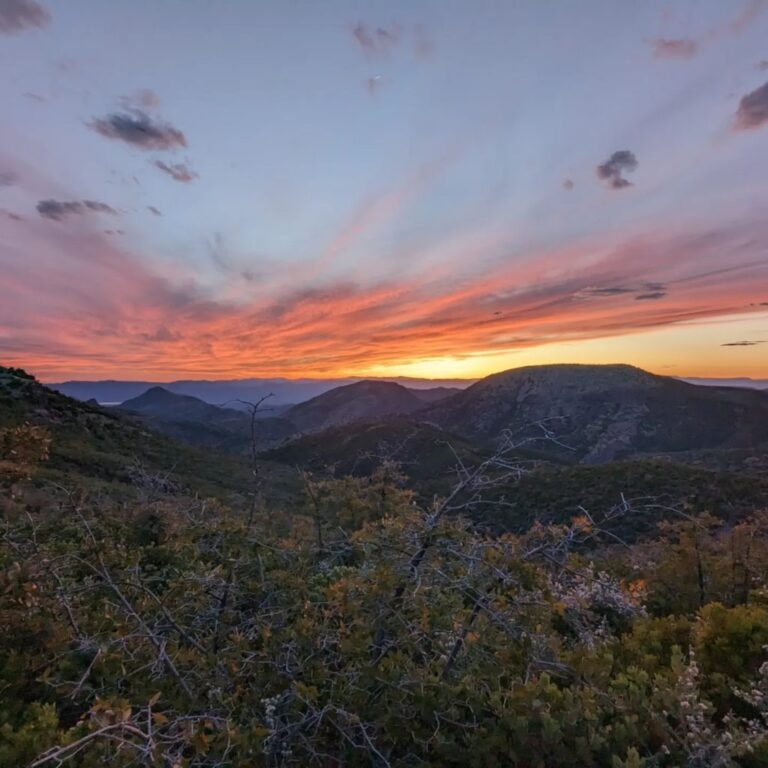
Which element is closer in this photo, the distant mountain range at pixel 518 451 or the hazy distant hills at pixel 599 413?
the distant mountain range at pixel 518 451

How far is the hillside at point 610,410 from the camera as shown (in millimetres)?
112500

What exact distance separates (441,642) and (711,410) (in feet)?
472

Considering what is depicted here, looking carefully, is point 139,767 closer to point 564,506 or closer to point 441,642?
point 441,642

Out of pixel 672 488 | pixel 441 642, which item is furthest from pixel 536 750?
pixel 672 488

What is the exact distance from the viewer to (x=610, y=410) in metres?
128

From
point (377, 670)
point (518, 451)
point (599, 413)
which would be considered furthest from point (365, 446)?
point (377, 670)

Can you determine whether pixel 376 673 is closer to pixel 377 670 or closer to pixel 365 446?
pixel 377 670

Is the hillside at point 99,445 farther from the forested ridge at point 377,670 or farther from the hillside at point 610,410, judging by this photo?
the hillside at point 610,410

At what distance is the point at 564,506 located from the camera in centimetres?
3722

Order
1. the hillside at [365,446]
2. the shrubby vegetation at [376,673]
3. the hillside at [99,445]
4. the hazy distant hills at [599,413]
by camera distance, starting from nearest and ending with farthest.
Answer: the shrubby vegetation at [376,673] → the hillside at [99,445] → the hillside at [365,446] → the hazy distant hills at [599,413]

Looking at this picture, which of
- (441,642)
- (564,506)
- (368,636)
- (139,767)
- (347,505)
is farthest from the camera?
(564,506)

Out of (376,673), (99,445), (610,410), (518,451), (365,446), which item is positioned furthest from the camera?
(610,410)

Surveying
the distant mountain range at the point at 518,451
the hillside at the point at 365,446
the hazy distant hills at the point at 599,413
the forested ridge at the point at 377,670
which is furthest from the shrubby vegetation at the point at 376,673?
the hazy distant hills at the point at 599,413

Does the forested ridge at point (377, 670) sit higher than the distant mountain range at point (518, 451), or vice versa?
the forested ridge at point (377, 670)
